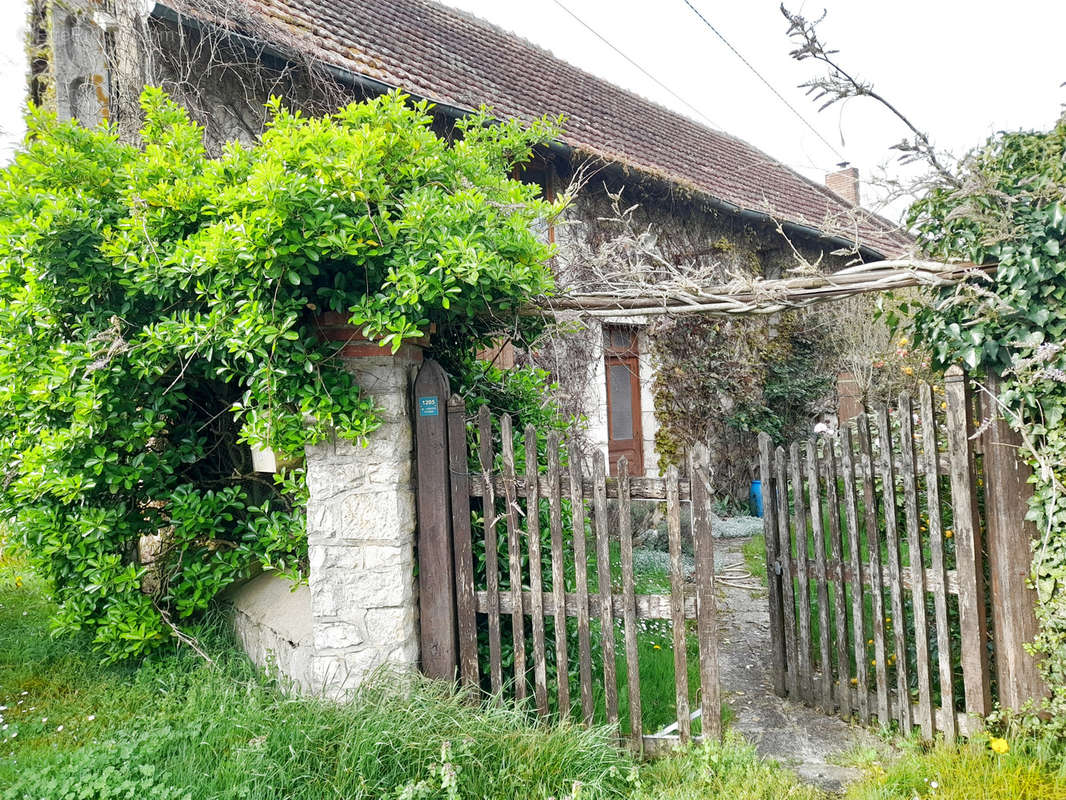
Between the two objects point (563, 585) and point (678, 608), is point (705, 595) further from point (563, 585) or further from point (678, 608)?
point (563, 585)

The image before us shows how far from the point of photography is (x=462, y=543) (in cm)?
325

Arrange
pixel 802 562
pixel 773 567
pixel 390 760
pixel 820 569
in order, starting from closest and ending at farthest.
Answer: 1. pixel 390 760
2. pixel 820 569
3. pixel 802 562
4. pixel 773 567

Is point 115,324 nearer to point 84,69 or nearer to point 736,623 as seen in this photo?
point 84,69

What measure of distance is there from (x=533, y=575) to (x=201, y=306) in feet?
6.75

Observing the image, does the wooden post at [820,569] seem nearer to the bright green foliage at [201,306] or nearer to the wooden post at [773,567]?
the wooden post at [773,567]

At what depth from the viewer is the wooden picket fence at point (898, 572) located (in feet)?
10.0

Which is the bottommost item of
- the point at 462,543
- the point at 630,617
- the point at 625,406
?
the point at 630,617

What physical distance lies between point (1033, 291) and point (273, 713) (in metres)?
3.67

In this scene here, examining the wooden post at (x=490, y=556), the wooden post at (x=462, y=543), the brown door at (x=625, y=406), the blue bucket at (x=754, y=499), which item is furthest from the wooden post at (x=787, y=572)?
the blue bucket at (x=754, y=499)

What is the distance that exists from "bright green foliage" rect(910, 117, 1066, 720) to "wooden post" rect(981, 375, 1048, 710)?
0.06 meters

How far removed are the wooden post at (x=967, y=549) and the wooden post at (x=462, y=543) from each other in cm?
217

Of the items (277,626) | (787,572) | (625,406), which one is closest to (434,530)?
(277,626)

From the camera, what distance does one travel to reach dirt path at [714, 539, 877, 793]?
319cm

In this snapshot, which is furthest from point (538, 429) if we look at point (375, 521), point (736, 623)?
point (736, 623)
